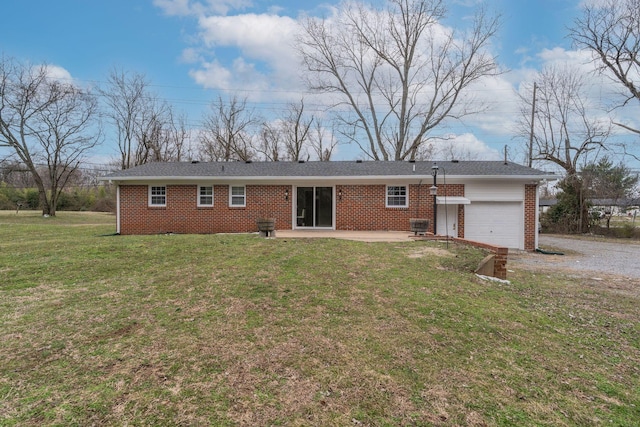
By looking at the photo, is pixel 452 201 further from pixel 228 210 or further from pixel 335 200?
pixel 228 210

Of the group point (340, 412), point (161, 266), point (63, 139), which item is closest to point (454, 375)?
point (340, 412)

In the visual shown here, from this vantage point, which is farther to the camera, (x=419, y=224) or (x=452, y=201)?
(x=452, y=201)

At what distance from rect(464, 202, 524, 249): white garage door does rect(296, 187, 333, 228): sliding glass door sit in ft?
18.1

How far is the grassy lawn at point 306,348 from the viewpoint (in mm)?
2578

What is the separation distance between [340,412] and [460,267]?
540 cm

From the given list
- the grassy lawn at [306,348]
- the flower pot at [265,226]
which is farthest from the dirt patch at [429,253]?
the flower pot at [265,226]

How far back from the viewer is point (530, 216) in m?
13.9

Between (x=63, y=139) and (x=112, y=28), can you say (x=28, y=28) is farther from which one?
(x=63, y=139)

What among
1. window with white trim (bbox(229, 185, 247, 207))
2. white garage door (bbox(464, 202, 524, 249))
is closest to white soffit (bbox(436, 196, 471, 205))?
white garage door (bbox(464, 202, 524, 249))

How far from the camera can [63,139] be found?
89.9 feet

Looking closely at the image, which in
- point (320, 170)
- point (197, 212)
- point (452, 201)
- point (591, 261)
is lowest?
point (591, 261)

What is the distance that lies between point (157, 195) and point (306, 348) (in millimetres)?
13053

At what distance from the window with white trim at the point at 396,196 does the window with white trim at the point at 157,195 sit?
9.16 metres

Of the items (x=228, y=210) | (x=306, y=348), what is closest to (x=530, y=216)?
(x=228, y=210)
